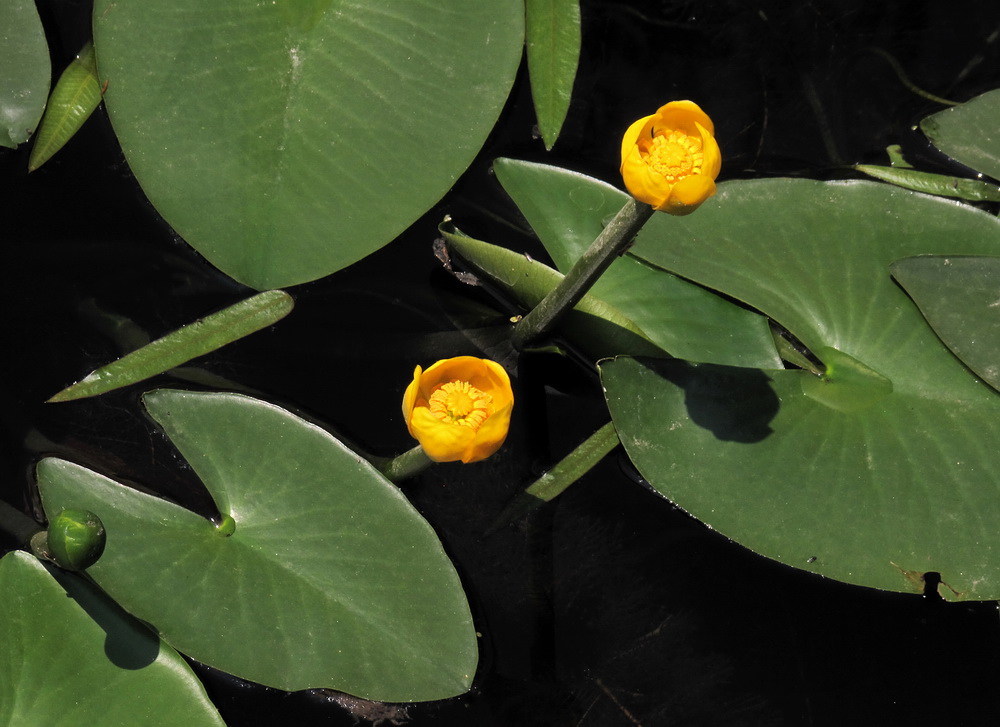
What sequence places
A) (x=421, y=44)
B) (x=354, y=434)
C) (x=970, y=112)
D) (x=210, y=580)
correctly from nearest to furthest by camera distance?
(x=210, y=580) → (x=421, y=44) → (x=354, y=434) → (x=970, y=112)

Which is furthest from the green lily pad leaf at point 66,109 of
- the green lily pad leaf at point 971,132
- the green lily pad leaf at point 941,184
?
the green lily pad leaf at point 971,132

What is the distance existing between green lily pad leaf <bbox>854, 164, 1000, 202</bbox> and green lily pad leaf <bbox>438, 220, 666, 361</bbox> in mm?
835

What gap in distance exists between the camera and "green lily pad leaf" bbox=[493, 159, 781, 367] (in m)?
1.62

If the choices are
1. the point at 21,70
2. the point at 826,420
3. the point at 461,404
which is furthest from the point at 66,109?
the point at 826,420

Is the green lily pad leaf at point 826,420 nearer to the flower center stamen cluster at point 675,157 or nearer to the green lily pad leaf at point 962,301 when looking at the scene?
the green lily pad leaf at point 962,301

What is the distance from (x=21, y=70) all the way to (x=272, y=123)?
571 mm

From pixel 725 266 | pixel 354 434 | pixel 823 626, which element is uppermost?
pixel 725 266

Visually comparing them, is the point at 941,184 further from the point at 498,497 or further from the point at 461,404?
the point at 461,404

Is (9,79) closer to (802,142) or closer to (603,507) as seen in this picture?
(603,507)

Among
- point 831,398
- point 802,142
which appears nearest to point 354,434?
point 831,398

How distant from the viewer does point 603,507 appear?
175cm

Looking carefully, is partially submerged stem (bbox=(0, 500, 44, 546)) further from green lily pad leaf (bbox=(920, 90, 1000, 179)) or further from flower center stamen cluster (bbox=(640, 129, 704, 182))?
green lily pad leaf (bbox=(920, 90, 1000, 179))

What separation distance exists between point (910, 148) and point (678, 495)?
1.19 meters

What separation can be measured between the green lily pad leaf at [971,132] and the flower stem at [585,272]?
3.30ft
